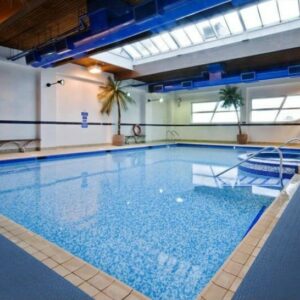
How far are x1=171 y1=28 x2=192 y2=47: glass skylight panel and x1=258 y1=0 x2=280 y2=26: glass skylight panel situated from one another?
236 centimetres

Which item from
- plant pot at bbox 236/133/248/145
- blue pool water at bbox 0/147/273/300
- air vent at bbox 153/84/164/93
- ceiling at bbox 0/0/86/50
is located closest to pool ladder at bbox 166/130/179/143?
air vent at bbox 153/84/164/93

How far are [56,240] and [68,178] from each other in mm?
2793

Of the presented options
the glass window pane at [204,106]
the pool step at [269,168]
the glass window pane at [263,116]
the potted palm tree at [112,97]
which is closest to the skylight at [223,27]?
the potted palm tree at [112,97]

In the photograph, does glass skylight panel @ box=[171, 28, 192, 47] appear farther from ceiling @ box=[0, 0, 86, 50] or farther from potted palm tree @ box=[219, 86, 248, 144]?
potted palm tree @ box=[219, 86, 248, 144]

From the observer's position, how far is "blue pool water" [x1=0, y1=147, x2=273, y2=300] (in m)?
1.79

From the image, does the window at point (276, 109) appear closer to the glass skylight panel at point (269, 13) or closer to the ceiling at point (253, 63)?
the ceiling at point (253, 63)

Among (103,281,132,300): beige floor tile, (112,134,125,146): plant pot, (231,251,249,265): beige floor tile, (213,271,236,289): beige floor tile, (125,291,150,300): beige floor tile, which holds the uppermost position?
(112,134,125,146): plant pot

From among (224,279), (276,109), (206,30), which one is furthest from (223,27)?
(224,279)

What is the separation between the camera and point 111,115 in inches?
415

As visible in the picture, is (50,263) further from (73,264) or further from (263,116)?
(263,116)

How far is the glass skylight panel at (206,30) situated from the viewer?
24.0 ft

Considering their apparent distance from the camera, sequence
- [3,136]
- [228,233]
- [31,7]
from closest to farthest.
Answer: [228,233]
[31,7]
[3,136]

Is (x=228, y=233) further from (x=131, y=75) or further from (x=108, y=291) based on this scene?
(x=131, y=75)

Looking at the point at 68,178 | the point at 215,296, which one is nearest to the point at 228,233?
the point at 215,296
